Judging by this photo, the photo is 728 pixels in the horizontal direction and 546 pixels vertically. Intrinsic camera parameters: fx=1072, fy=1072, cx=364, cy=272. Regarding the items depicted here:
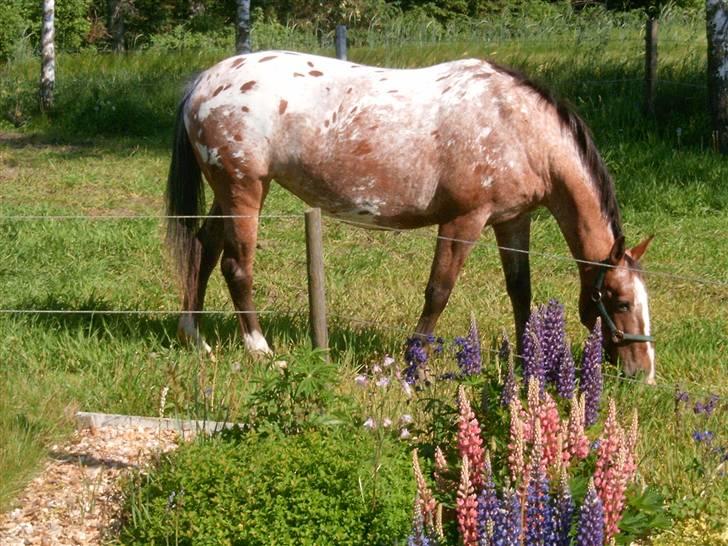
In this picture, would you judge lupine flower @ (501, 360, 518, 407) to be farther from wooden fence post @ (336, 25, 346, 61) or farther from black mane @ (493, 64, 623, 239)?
wooden fence post @ (336, 25, 346, 61)

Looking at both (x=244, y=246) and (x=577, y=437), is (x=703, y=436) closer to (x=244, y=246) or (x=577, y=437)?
(x=577, y=437)

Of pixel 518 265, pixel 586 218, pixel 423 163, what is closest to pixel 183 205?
pixel 423 163

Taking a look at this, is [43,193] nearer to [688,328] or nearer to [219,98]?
[219,98]

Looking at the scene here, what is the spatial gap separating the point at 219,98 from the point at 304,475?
3.09 meters

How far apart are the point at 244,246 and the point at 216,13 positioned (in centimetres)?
2820

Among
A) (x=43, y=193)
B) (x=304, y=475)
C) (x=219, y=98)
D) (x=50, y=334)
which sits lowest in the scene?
(x=43, y=193)

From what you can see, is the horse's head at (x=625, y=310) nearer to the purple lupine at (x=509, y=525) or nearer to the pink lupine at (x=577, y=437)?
the pink lupine at (x=577, y=437)

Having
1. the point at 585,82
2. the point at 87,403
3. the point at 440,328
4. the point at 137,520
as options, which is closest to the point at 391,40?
the point at 585,82

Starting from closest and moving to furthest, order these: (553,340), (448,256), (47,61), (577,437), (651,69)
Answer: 1. (577,437)
2. (553,340)
3. (448,256)
4. (651,69)
5. (47,61)

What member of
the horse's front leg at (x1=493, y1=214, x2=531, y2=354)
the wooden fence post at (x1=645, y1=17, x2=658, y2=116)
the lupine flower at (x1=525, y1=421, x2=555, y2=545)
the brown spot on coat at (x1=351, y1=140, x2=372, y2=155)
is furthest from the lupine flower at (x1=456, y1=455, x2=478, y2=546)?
the wooden fence post at (x1=645, y1=17, x2=658, y2=116)

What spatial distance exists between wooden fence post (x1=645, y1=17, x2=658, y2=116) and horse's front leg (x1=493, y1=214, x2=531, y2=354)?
20.0ft

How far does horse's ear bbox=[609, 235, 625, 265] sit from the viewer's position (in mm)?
5648

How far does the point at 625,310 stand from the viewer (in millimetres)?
5805

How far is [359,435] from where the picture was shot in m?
4.17
